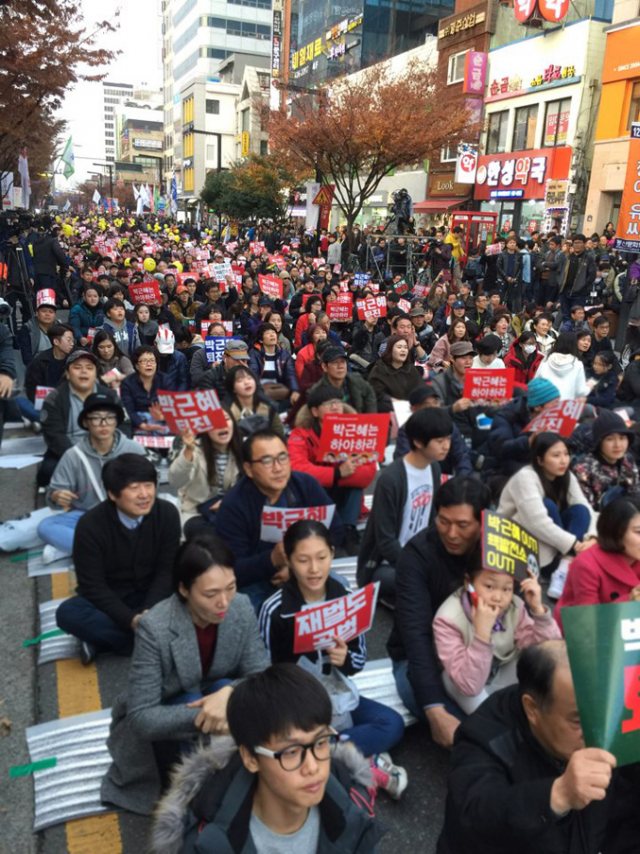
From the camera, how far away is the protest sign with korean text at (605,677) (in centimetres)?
171

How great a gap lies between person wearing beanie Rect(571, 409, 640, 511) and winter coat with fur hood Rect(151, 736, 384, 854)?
371cm

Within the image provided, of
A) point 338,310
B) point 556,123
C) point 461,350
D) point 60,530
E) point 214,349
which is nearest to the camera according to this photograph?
point 60,530

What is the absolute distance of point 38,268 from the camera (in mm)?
13758

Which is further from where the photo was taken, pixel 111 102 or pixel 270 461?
pixel 111 102

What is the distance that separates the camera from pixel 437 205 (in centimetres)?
3369

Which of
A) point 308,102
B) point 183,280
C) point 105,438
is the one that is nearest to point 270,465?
point 105,438

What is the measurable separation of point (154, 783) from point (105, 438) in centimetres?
246

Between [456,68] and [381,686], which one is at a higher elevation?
[456,68]

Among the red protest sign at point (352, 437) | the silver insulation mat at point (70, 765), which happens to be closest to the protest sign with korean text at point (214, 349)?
the red protest sign at point (352, 437)

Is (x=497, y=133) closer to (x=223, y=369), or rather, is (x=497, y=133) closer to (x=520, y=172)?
(x=520, y=172)

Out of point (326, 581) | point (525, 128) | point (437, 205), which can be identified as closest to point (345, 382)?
point (326, 581)

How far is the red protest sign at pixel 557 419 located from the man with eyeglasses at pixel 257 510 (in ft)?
8.43

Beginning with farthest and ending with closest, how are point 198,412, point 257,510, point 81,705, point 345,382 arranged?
point 345,382, point 198,412, point 257,510, point 81,705

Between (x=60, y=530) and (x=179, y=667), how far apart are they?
8.01 feet
